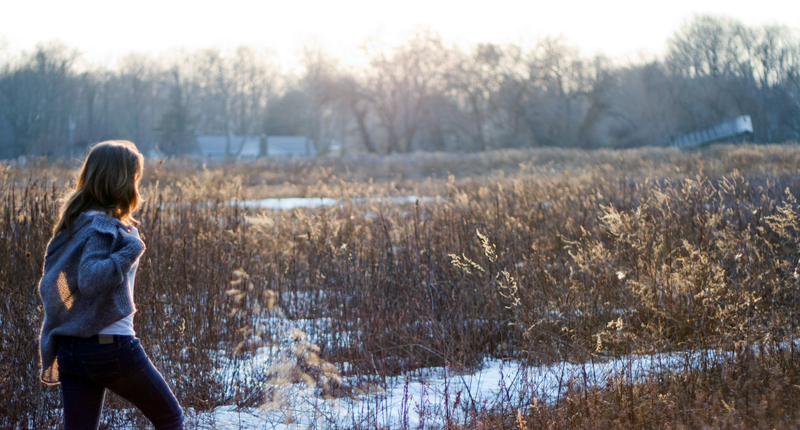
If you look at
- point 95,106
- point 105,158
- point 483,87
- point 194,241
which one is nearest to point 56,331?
point 105,158

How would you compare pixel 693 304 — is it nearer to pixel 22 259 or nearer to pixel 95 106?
pixel 22 259

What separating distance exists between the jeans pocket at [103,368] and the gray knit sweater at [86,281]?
115 millimetres

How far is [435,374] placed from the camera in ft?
14.7

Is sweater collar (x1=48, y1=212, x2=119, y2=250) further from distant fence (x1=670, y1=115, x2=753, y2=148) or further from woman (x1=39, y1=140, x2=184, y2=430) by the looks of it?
distant fence (x1=670, y1=115, x2=753, y2=148)

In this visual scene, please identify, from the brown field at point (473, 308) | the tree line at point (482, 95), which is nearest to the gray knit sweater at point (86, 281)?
the brown field at point (473, 308)

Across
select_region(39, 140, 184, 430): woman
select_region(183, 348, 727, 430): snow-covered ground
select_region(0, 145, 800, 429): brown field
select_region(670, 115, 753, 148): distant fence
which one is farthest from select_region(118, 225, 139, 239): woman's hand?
select_region(670, 115, 753, 148): distant fence

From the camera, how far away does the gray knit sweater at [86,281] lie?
6.89 ft

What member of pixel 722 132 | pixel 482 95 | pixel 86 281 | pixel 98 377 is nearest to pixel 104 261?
pixel 86 281

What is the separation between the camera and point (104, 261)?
2.10 m

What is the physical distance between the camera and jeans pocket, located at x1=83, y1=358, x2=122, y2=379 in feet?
6.91

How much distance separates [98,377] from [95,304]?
28 centimetres

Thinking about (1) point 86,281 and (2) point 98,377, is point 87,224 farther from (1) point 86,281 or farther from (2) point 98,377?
(2) point 98,377

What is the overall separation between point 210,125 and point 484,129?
135ft

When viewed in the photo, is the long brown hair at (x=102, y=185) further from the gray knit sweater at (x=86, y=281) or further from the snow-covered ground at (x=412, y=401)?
the snow-covered ground at (x=412, y=401)
